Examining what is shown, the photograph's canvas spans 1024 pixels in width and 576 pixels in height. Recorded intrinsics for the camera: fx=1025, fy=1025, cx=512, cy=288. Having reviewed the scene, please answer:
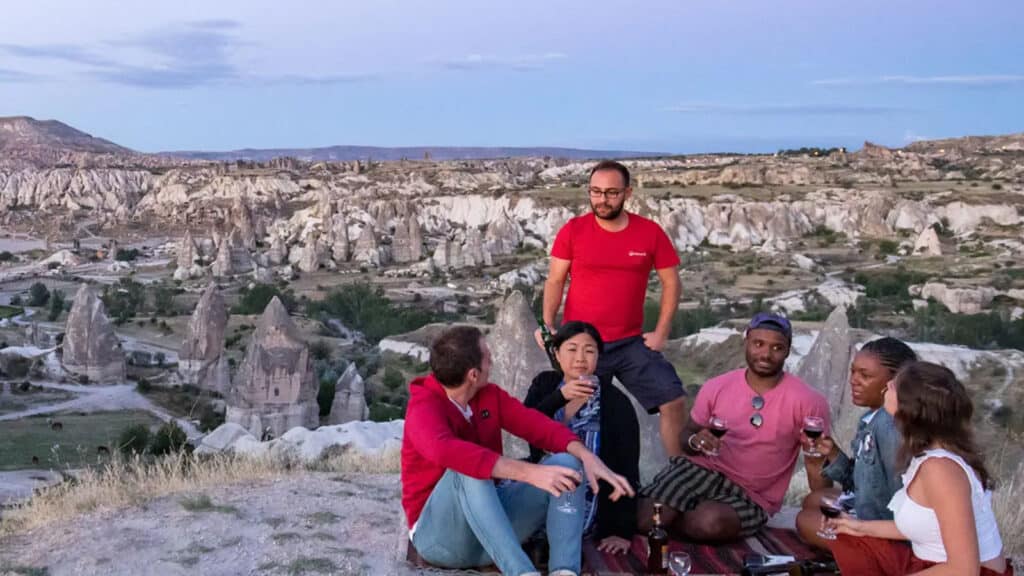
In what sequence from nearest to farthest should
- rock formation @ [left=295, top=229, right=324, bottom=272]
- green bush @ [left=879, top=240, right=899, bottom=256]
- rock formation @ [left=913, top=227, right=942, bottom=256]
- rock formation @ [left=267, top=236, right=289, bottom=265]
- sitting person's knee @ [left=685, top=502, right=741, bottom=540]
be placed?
sitting person's knee @ [left=685, top=502, right=741, bottom=540], rock formation @ [left=913, top=227, right=942, bottom=256], green bush @ [left=879, top=240, right=899, bottom=256], rock formation @ [left=295, top=229, right=324, bottom=272], rock formation @ [left=267, top=236, right=289, bottom=265]

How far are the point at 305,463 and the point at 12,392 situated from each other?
51.2 feet

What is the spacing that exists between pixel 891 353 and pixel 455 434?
157cm

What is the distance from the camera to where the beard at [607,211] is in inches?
176

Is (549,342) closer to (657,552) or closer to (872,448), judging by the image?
(657,552)

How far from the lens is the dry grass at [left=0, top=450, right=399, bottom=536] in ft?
16.9

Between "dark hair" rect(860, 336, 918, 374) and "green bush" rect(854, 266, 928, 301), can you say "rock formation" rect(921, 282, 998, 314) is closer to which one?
"green bush" rect(854, 266, 928, 301)

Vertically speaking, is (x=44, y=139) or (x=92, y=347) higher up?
(x=44, y=139)

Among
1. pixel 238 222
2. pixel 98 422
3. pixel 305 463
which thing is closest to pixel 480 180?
pixel 238 222

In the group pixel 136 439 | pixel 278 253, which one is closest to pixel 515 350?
pixel 136 439

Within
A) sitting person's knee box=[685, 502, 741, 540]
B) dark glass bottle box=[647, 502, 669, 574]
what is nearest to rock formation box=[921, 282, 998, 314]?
sitting person's knee box=[685, 502, 741, 540]

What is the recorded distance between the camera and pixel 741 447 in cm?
411

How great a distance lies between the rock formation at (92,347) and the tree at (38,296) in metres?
14.9

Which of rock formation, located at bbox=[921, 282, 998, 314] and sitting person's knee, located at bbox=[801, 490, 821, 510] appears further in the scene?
rock formation, located at bbox=[921, 282, 998, 314]

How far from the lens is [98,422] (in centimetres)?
1723
